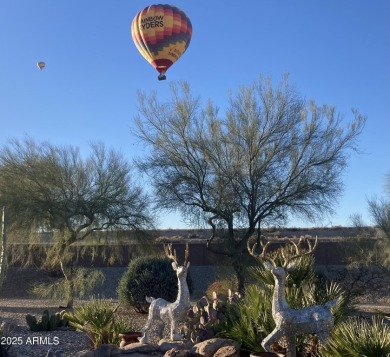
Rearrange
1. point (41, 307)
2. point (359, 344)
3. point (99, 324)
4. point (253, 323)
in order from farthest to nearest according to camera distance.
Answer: point (41, 307), point (99, 324), point (253, 323), point (359, 344)

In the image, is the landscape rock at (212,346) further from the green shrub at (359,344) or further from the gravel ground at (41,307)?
the gravel ground at (41,307)

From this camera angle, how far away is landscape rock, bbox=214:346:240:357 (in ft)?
29.3

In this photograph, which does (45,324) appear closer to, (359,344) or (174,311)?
(174,311)

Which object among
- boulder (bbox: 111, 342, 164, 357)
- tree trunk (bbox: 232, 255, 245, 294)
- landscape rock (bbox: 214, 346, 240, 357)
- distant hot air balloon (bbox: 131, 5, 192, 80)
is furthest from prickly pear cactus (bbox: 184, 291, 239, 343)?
distant hot air balloon (bbox: 131, 5, 192, 80)

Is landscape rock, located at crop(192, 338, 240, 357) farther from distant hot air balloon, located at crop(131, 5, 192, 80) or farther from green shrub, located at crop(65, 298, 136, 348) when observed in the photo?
distant hot air balloon, located at crop(131, 5, 192, 80)

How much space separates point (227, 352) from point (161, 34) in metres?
16.1

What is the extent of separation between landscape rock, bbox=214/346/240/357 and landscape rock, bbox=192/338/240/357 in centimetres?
11

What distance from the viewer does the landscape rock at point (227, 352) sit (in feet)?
29.3

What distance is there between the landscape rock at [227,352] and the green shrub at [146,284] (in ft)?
29.2

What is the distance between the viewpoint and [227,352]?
29.4 feet

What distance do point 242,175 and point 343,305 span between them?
12522 millimetres

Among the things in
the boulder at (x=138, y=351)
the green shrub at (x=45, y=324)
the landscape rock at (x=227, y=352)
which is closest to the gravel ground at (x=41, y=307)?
the green shrub at (x=45, y=324)

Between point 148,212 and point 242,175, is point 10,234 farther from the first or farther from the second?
point 242,175

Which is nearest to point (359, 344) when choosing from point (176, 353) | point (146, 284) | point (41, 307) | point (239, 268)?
point (176, 353)
